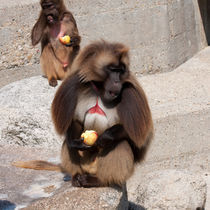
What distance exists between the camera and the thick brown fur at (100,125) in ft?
14.0

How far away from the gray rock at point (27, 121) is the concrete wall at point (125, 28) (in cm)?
232

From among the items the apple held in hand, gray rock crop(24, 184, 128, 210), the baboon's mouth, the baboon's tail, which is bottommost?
the baboon's tail

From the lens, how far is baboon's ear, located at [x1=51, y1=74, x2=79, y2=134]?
439 centimetres

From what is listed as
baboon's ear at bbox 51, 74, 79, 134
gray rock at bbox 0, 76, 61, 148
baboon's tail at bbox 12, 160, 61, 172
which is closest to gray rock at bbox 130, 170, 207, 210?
baboon's tail at bbox 12, 160, 61, 172

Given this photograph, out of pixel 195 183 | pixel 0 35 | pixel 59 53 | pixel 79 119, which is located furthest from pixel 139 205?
pixel 0 35

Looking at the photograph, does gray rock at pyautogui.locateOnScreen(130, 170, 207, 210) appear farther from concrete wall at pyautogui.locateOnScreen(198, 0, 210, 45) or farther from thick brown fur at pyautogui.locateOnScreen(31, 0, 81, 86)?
concrete wall at pyautogui.locateOnScreen(198, 0, 210, 45)

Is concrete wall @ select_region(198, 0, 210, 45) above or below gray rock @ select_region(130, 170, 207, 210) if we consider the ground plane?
above

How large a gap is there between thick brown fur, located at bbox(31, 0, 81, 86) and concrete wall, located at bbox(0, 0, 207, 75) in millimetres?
1192

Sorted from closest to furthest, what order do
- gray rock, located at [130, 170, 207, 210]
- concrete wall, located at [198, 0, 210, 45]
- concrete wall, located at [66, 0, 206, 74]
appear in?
1. gray rock, located at [130, 170, 207, 210]
2. concrete wall, located at [66, 0, 206, 74]
3. concrete wall, located at [198, 0, 210, 45]

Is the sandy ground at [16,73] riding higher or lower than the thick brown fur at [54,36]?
lower

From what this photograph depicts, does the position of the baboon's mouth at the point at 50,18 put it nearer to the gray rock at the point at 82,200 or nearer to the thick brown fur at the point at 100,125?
the thick brown fur at the point at 100,125

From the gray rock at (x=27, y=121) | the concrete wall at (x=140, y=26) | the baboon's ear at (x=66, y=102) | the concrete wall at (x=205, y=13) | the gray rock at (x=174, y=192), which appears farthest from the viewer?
the concrete wall at (x=205, y=13)

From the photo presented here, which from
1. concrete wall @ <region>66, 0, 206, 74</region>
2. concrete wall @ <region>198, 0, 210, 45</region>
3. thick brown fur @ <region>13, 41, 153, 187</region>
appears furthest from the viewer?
concrete wall @ <region>198, 0, 210, 45</region>

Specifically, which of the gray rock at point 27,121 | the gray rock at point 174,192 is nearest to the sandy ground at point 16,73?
the gray rock at point 27,121
